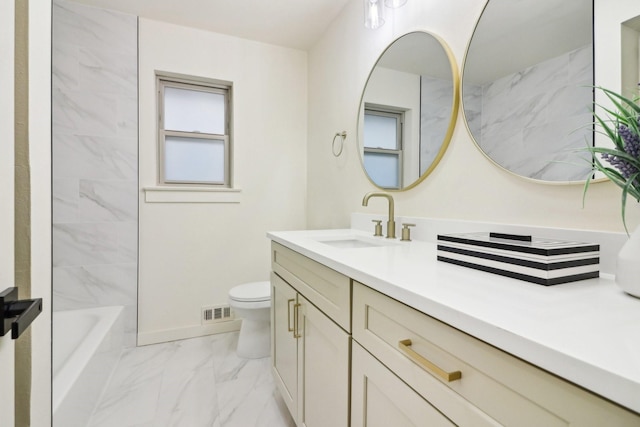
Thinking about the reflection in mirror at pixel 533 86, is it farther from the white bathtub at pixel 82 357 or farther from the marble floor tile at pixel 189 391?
the white bathtub at pixel 82 357

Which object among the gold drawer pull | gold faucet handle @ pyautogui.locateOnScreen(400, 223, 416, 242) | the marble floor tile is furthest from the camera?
the marble floor tile

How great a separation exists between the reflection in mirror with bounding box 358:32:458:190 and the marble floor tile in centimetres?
135

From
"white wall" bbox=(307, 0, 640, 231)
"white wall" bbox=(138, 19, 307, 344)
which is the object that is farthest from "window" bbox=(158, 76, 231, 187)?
"white wall" bbox=(307, 0, 640, 231)

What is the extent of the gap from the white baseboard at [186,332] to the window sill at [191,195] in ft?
3.21

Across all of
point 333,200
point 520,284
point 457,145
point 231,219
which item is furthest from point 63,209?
point 520,284

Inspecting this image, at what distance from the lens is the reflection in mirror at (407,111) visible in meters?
1.38

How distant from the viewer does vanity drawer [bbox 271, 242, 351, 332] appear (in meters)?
0.94

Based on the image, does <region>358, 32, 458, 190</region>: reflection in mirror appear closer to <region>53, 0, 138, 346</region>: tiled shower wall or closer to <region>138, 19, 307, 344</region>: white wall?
<region>138, 19, 307, 344</region>: white wall

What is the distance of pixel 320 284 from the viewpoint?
111 cm

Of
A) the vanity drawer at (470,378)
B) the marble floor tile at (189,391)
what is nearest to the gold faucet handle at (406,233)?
the vanity drawer at (470,378)

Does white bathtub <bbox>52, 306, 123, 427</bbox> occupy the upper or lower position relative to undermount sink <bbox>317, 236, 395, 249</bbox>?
lower

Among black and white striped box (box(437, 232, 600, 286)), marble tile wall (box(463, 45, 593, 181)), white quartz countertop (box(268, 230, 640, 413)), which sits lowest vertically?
white quartz countertop (box(268, 230, 640, 413))

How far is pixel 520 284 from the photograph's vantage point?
70 cm

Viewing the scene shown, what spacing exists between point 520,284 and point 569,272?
12cm
